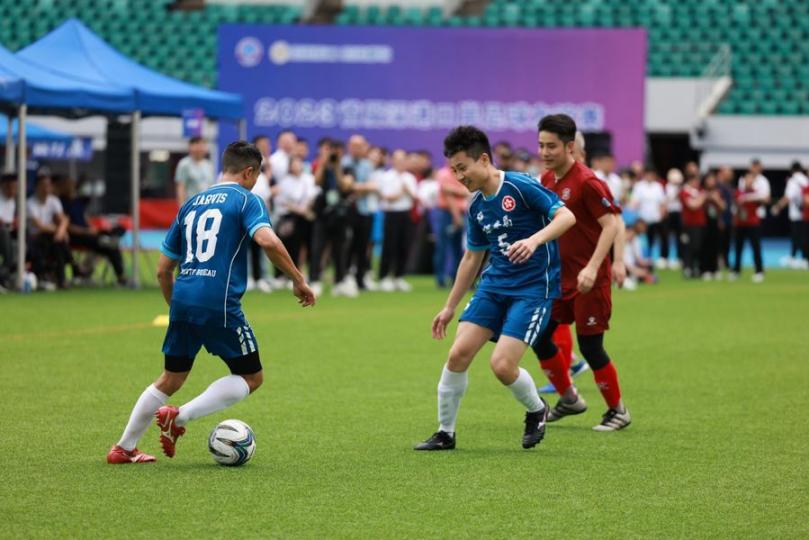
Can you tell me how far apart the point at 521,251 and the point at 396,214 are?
13.4 meters

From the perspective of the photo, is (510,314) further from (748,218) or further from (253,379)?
(748,218)

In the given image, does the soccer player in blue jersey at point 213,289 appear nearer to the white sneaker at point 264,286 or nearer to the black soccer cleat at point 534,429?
the black soccer cleat at point 534,429

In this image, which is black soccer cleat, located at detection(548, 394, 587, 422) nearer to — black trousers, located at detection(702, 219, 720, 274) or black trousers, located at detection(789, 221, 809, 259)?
black trousers, located at detection(702, 219, 720, 274)

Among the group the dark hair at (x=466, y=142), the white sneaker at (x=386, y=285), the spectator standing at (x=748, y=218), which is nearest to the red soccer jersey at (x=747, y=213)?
the spectator standing at (x=748, y=218)

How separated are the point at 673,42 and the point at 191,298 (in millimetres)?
31159

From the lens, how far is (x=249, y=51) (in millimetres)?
26984

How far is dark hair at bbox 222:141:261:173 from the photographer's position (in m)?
6.63

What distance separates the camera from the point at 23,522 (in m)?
5.38

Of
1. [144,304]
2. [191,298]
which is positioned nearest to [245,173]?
[191,298]

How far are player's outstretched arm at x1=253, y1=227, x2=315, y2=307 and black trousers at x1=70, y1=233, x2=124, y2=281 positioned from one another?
526 inches

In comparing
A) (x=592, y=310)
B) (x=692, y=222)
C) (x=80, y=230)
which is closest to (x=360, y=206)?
(x=80, y=230)

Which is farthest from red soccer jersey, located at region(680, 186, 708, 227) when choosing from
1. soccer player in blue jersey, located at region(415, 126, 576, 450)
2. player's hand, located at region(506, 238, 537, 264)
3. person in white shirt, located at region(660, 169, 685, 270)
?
player's hand, located at region(506, 238, 537, 264)

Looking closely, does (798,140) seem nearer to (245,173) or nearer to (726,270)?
(726,270)

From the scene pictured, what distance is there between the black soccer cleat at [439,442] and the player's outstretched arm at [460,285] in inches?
20.7
